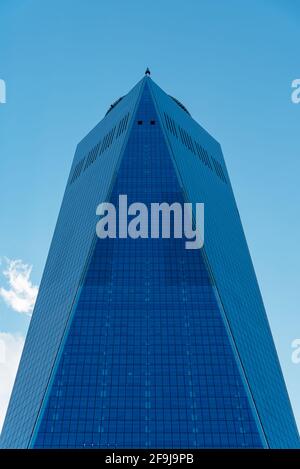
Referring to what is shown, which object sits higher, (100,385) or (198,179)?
(198,179)

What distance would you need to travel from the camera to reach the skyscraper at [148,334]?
88.0 m

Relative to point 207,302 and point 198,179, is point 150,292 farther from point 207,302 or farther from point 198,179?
point 198,179

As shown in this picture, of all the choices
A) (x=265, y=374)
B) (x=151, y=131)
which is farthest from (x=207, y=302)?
(x=151, y=131)

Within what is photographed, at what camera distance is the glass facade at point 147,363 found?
86.5m

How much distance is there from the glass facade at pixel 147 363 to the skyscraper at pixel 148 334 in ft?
0.62

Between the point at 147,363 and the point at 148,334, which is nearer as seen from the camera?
the point at 147,363

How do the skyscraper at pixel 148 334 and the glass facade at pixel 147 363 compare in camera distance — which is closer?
the glass facade at pixel 147 363

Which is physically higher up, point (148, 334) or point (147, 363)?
point (148, 334)

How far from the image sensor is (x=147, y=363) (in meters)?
96.4

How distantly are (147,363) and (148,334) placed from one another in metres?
6.34

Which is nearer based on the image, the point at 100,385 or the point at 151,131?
the point at 100,385

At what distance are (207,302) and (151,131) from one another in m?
54.0

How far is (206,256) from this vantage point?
11325 centimetres
